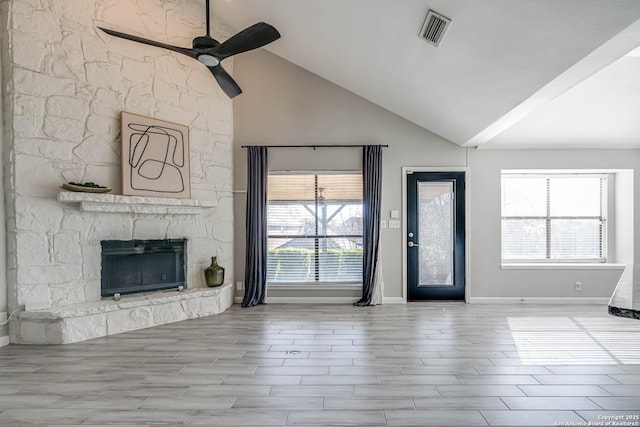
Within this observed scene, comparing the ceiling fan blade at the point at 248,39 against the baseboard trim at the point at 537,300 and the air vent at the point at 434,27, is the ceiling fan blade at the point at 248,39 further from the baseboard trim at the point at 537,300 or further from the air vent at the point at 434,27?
the baseboard trim at the point at 537,300

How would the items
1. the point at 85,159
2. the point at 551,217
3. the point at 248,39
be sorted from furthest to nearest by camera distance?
the point at 551,217 → the point at 85,159 → the point at 248,39

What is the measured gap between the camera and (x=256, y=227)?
5859 mm

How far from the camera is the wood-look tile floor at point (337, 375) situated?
2512 millimetres

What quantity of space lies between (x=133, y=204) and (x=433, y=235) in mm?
4382

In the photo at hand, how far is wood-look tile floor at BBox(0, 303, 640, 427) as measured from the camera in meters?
2.51

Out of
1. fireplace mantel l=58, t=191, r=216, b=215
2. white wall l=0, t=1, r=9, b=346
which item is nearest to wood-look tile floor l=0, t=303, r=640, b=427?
white wall l=0, t=1, r=9, b=346

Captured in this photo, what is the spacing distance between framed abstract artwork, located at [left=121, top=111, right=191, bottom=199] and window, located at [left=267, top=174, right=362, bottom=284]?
4.67 feet

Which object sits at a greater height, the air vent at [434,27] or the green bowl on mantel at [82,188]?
the air vent at [434,27]

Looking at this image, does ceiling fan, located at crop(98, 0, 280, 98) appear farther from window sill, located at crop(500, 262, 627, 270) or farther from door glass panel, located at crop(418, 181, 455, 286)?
window sill, located at crop(500, 262, 627, 270)

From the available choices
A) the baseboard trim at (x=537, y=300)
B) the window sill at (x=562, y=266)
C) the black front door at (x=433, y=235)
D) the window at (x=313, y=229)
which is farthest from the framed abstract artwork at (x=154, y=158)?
the window sill at (x=562, y=266)

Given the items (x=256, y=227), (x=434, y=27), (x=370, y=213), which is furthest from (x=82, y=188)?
(x=434, y=27)

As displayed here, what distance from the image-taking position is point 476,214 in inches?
233

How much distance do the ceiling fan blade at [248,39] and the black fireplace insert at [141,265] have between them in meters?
2.65

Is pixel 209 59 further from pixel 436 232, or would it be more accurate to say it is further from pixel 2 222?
pixel 436 232
